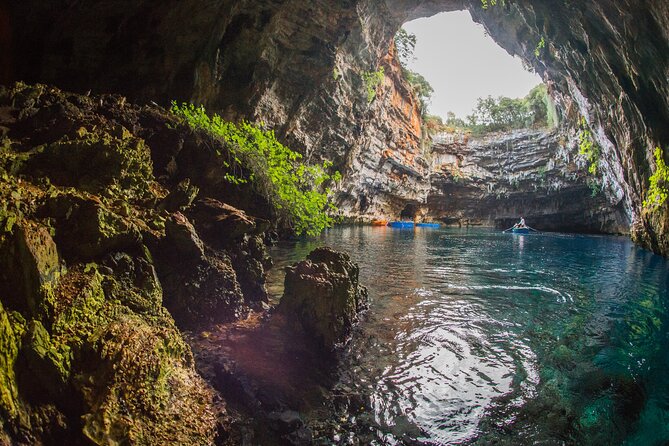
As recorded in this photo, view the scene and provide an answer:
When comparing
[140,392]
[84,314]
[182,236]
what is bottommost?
[140,392]

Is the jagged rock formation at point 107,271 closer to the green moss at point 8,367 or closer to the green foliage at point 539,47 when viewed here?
the green moss at point 8,367

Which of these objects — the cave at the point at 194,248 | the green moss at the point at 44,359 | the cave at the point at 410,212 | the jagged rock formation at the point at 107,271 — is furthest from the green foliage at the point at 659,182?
the cave at the point at 410,212

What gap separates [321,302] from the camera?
4.50 m

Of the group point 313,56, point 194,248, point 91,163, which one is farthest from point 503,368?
point 313,56

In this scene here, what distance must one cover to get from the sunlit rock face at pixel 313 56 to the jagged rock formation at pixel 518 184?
1218cm

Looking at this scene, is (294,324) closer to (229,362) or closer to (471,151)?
(229,362)

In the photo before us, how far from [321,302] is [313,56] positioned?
13.3 metres

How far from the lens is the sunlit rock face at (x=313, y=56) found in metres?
Result: 8.31

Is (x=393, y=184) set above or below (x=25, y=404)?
above

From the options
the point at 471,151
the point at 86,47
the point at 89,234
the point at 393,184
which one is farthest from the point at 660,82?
the point at 471,151

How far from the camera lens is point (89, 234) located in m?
3.06

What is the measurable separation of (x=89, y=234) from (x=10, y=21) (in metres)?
9.07

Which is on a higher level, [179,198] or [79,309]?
[179,198]

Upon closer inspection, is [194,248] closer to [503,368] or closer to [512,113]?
[503,368]
